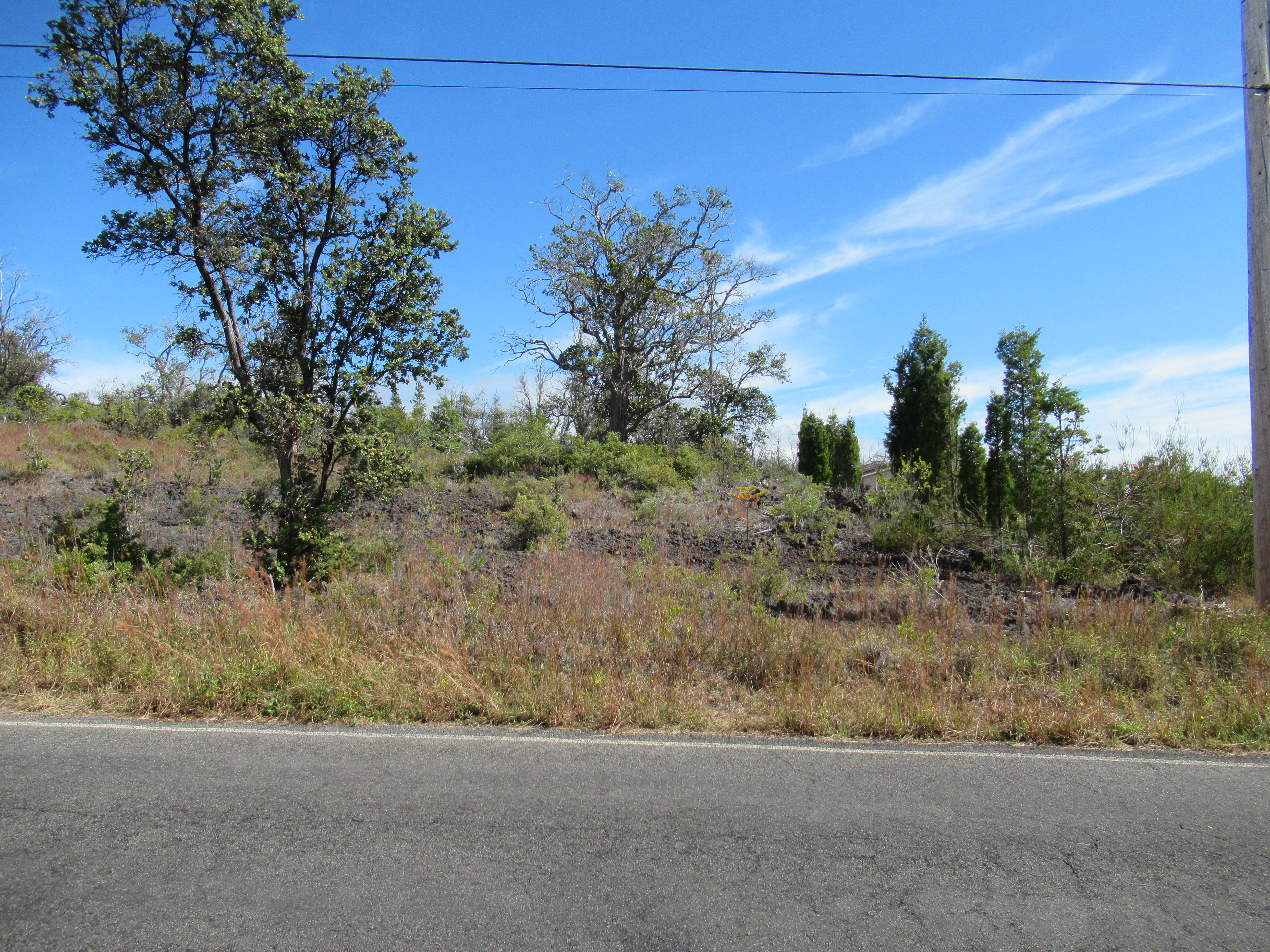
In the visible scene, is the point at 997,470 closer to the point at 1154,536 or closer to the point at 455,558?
the point at 1154,536

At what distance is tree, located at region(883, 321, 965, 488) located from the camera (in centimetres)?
1797

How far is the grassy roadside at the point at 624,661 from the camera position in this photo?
5184mm

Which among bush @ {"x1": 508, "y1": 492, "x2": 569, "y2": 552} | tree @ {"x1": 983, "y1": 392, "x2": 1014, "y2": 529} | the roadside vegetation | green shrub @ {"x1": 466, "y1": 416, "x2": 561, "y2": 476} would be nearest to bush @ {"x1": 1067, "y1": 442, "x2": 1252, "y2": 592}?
the roadside vegetation

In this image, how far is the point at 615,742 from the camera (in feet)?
15.7

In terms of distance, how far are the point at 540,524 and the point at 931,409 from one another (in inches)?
439

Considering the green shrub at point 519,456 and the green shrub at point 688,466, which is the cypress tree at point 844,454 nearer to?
the green shrub at point 688,466

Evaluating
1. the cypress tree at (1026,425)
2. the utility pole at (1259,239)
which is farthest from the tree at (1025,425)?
the utility pole at (1259,239)

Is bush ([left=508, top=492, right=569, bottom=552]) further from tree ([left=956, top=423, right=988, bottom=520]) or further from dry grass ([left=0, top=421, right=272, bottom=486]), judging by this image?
tree ([left=956, top=423, right=988, bottom=520])

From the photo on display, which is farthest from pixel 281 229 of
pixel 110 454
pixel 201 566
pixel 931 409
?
pixel 931 409

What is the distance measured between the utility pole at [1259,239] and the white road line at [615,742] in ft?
13.6

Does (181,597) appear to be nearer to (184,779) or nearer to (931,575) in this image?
(184,779)

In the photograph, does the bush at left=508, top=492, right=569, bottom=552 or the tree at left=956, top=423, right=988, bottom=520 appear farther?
the tree at left=956, top=423, right=988, bottom=520

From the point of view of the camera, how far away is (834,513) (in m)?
A: 12.5

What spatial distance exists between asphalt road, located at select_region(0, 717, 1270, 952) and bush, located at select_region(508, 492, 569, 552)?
6.42 metres
